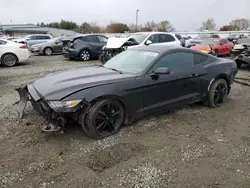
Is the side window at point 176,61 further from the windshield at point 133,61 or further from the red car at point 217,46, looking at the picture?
the red car at point 217,46

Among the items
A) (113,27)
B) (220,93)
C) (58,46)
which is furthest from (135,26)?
(220,93)

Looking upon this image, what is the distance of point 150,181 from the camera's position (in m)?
2.92

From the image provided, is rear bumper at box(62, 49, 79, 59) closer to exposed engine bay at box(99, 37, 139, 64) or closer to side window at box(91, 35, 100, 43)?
side window at box(91, 35, 100, 43)

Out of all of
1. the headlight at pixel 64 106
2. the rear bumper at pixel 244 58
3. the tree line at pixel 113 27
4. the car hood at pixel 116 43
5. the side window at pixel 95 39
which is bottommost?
the headlight at pixel 64 106

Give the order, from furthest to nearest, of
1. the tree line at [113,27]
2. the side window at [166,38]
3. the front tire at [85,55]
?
1. the tree line at [113,27]
2. the front tire at [85,55]
3. the side window at [166,38]

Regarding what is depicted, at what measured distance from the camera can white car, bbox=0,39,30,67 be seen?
1136 centimetres

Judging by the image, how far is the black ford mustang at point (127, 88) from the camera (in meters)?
3.69

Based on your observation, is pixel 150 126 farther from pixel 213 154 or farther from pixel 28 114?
pixel 28 114

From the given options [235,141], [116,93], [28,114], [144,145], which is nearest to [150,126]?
[144,145]

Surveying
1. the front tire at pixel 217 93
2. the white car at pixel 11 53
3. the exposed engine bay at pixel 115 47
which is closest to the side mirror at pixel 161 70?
the front tire at pixel 217 93

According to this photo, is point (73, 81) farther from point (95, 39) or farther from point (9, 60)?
point (95, 39)

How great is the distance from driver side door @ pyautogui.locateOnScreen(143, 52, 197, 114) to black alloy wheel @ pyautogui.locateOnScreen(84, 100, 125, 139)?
0.56 metres

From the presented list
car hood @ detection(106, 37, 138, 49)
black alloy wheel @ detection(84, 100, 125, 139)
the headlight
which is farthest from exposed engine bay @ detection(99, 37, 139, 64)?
the headlight

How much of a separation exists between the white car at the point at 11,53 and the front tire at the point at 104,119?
9422 millimetres
